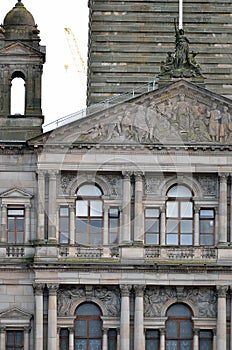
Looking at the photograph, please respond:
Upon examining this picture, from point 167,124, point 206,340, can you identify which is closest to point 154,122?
point 167,124

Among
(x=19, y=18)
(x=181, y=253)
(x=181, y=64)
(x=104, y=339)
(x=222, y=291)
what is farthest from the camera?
(x=19, y=18)

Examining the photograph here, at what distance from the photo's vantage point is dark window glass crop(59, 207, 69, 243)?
8894 centimetres

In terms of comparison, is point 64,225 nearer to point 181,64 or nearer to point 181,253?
point 181,253

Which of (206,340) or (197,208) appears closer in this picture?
(206,340)

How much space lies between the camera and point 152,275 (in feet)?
289

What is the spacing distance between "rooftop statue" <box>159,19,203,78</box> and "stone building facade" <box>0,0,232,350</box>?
11 centimetres

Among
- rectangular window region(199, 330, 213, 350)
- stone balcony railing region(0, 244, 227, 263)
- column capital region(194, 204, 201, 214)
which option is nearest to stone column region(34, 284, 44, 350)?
stone balcony railing region(0, 244, 227, 263)

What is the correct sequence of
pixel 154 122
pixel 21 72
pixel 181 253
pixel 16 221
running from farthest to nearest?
pixel 21 72 → pixel 16 221 → pixel 154 122 → pixel 181 253

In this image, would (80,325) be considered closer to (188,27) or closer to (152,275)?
(152,275)

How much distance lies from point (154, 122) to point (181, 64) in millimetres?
2391

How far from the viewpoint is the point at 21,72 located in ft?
297

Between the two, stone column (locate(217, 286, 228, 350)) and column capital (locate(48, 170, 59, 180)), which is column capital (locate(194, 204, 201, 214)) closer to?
stone column (locate(217, 286, 228, 350))

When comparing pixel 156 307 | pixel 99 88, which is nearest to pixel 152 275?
pixel 156 307

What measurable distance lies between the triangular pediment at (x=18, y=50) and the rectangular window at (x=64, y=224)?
6.02 m
